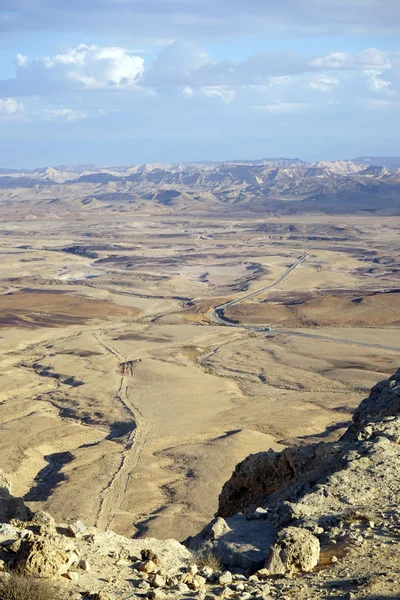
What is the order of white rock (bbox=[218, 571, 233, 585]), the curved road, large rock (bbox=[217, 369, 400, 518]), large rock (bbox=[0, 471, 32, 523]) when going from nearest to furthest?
white rock (bbox=[218, 571, 233, 585]) → large rock (bbox=[0, 471, 32, 523]) → large rock (bbox=[217, 369, 400, 518]) → the curved road

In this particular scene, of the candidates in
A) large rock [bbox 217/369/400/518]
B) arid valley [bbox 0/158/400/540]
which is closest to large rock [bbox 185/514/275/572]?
large rock [bbox 217/369/400/518]

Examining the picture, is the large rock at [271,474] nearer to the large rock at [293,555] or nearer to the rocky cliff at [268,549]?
the rocky cliff at [268,549]

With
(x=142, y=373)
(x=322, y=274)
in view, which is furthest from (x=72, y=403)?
(x=322, y=274)

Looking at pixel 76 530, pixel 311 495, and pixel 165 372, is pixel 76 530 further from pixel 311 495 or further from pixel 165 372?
pixel 165 372

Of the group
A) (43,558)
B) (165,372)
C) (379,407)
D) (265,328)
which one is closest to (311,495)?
(43,558)

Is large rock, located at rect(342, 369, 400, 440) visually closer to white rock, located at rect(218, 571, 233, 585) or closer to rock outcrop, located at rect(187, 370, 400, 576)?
rock outcrop, located at rect(187, 370, 400, 576)

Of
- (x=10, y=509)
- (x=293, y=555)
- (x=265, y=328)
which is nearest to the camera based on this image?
(x=293, y=555)

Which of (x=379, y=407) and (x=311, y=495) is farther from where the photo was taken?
(x=379, y=407)

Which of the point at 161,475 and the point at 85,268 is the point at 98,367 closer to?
the point at 161,475
